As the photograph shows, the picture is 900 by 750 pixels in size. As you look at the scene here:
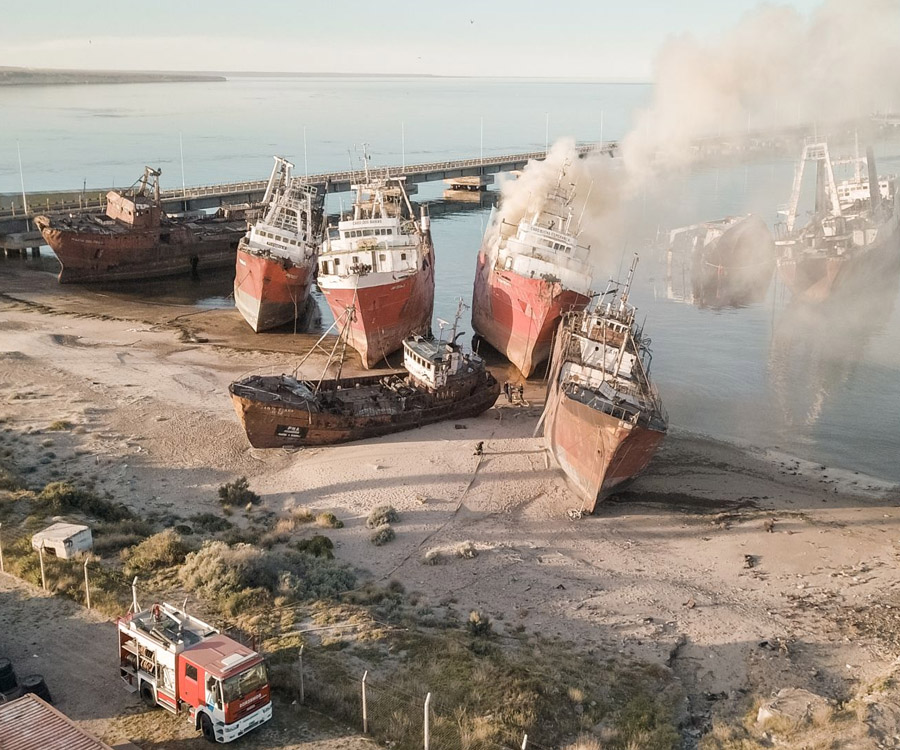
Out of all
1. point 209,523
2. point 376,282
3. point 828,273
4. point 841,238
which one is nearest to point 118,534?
point 209,523

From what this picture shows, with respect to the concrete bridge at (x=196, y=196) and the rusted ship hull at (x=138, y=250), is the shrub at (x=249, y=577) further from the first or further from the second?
the rusted ship hull at (x=138, y=250)

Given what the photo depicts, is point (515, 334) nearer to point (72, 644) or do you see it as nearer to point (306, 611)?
point (306, 611)

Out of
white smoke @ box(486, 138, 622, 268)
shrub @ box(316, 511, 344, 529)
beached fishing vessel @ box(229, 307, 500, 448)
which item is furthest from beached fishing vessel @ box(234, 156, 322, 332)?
shrub @ box(316, 511, 344, 529)

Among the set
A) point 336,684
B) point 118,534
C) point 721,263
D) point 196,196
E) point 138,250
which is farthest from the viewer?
point 196,196

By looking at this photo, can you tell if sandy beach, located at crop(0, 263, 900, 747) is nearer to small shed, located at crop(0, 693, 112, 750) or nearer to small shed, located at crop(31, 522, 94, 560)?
small shed, located at crop(31, 522, 94, 560)

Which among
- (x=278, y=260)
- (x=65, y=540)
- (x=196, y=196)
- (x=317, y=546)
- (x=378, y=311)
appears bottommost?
(x=317, y=546)

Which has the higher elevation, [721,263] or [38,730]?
[38,730]

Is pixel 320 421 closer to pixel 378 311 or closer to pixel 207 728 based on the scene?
pixel 378 311
